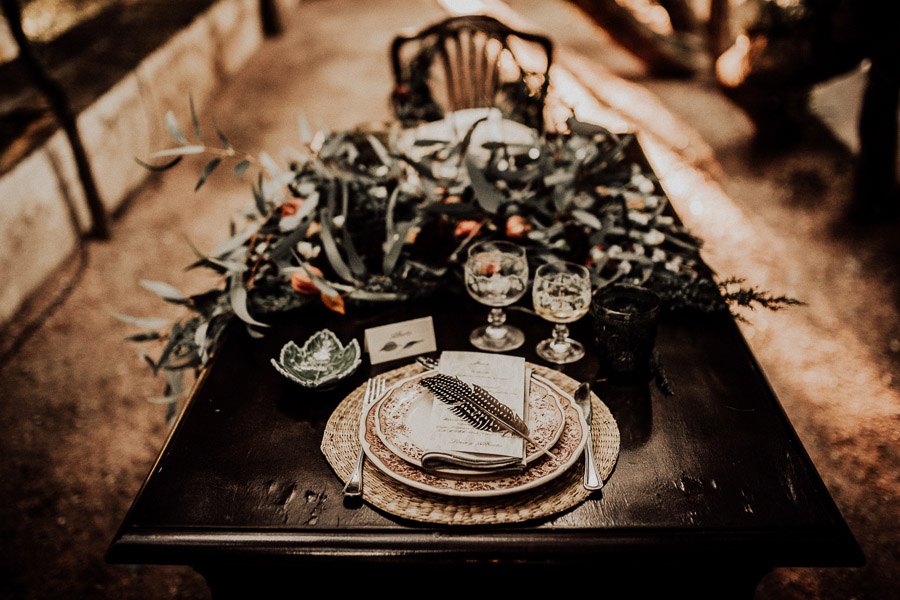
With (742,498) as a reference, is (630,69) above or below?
below

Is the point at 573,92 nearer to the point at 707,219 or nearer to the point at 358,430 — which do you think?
the point at 707,219

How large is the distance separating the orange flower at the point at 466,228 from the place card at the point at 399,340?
19cm

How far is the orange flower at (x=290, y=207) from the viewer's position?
4.27 ft

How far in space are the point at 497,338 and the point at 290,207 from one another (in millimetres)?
481

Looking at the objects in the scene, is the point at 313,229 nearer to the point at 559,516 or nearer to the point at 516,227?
the point at 516,227

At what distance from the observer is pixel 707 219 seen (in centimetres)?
292

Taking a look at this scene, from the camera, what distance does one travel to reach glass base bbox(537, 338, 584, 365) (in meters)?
1.09

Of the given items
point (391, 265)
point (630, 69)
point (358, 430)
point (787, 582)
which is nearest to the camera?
point (358, 430)

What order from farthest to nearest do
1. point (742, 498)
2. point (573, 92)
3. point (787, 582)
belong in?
point (573, 92)
point (787, 582)
point (742, 498)

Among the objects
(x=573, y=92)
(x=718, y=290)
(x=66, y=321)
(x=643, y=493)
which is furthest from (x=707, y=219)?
(x=66, y=321)

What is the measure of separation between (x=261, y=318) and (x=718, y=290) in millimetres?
799

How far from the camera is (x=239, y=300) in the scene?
117 cm

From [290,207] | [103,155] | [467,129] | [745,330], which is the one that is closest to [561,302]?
[290,207]

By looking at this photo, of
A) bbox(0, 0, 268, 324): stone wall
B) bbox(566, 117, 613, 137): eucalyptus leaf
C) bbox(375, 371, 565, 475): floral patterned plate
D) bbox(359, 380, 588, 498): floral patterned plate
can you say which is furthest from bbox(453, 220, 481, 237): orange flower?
bbox(0, 0, 268, 324): stone wall
